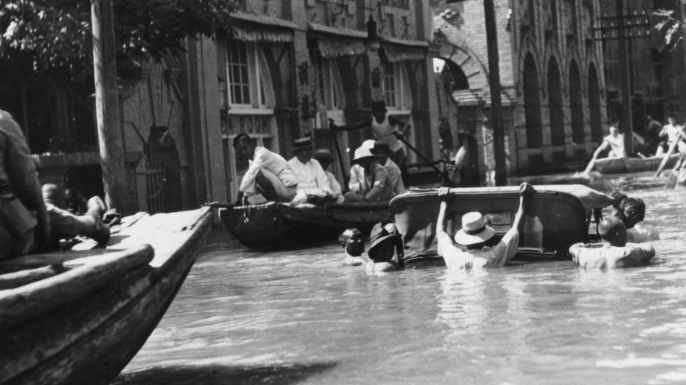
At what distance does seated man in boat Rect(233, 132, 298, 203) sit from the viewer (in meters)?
20.4

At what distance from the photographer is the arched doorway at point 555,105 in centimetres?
5094

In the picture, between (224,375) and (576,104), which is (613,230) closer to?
(224,375)

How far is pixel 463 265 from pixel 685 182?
1658 cm

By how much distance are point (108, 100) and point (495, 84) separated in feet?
52.1

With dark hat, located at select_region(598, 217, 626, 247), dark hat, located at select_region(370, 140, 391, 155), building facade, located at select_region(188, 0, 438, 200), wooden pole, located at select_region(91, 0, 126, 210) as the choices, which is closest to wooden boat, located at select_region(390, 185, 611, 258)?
dark hat, located at select_region(598, 217, 626, 247)

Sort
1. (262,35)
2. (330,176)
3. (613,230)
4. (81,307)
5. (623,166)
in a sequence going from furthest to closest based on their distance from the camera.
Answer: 1. (623,166)
2. (262,35)
3. (330,176)
4. (613,230)
5. (81,307)

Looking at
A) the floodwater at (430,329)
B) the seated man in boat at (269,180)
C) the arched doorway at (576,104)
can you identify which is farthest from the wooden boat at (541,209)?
the arched doorway at (576,104)

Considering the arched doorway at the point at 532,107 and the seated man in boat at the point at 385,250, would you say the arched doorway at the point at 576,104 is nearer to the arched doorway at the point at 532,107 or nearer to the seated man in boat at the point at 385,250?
the arched doorway at the point at 532,107

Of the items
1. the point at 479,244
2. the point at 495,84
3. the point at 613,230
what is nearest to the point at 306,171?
the point at 479,244

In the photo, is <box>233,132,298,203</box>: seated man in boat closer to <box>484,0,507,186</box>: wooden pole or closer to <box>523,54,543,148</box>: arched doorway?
<box>484,0,507,186</box>: wooden pole

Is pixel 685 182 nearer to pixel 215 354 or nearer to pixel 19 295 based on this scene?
pixel 215 354

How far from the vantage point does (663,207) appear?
78.5ft

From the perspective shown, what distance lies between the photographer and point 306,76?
29594mm

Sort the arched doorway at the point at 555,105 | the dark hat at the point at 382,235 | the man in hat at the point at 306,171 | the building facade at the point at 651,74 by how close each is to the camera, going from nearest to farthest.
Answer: the dark hat at the point at 382,235
the man in hat at the point at 306,171
the arched doorway at the point at 555,105
the building facade at the point at 651,74
